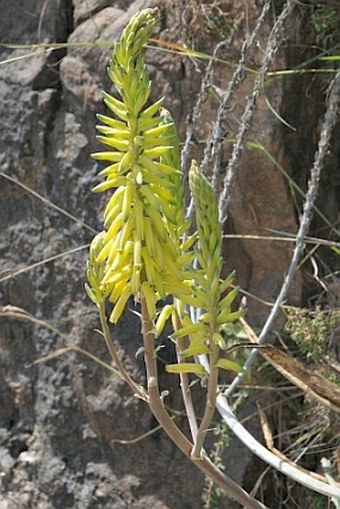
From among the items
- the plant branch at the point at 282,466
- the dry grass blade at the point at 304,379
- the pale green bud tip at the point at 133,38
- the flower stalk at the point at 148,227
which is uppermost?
the pale green bud tip at the point at 133,38

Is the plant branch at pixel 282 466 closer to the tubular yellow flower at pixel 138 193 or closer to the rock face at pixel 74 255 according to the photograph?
the tubular yellow flower at pixel 138 193

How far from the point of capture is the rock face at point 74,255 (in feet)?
6.65

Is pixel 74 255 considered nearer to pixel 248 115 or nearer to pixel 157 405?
pixel 248 115

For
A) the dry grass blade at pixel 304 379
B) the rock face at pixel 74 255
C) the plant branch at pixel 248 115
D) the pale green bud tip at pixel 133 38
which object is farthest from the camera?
the rock face at pixel 74 255

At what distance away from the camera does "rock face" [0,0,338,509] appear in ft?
6.65

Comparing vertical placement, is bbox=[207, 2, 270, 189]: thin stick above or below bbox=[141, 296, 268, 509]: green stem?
above

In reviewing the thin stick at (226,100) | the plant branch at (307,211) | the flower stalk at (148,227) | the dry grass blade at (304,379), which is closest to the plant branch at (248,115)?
the thin stick at (226,100)

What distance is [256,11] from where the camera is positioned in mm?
1970

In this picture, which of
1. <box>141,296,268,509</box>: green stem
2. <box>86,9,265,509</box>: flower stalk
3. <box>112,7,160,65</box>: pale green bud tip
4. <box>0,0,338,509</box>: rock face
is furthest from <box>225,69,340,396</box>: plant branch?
<box>112,7,160,65</box>: pale green bud tip

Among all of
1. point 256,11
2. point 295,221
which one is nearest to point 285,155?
point 295,221

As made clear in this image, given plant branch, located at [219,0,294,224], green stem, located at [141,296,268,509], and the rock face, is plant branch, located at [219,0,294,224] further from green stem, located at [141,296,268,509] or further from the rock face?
green stem, located at [141,296,268,509]

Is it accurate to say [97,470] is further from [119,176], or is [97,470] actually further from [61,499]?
[119,176]

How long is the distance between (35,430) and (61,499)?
6.9 inches

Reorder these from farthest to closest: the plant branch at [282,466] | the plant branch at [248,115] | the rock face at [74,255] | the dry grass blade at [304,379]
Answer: the rock face at [74,255] → the plant branch at [248,115] → the dry grass blade at [304,379] → the plant branch at [282,466]
